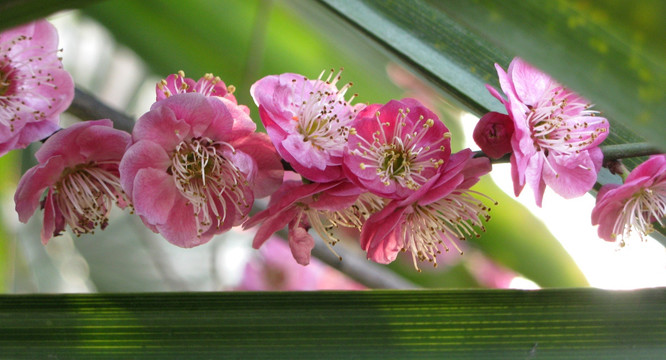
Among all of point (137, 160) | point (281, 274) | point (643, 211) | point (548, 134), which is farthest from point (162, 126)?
point (281, 274)

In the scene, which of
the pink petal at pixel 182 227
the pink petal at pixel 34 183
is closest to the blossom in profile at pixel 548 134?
the pink petal at pixel 182 227

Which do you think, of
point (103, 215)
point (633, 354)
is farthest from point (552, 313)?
point (103, 215)

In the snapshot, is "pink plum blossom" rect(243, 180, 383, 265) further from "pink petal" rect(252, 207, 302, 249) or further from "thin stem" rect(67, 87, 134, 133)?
"thin stem" rect(67, 87, 134, 133)

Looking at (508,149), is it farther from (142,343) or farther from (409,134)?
(142,343)

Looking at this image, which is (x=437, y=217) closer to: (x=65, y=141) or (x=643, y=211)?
(x=643, y=211)

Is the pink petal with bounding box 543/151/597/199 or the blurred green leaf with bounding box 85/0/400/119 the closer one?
the pink petal with bounding box 543/151/597/199

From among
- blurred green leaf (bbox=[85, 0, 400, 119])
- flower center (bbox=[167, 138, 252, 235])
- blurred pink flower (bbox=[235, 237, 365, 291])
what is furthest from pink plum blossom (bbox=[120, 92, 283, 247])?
blurred pink flower (bbox=[235, 237, 365, 291])

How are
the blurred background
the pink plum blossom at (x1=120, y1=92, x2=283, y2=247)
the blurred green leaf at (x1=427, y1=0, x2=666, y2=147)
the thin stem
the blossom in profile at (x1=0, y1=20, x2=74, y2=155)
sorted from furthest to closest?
the blurred background < the thin stem < the blossom in profile at (x1=0, y1=20, x2=74, y2=155) < the pink plum blossom at (x1=120, y1=92, x2=283, y2=247) < the blurred green leaf at (x1=427, y1=0, x2=666, y2=147)
